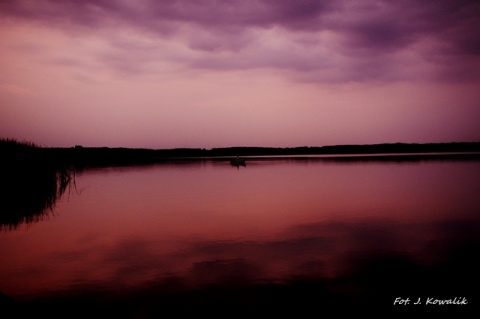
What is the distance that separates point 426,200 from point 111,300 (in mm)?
24648

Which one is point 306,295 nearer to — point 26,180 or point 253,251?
point 253,251

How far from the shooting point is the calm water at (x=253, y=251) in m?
10.4

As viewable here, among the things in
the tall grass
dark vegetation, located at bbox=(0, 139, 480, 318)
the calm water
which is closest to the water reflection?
the tall grass

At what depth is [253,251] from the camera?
47.9 feet

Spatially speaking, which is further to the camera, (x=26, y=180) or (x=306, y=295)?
(x=26, y=180)

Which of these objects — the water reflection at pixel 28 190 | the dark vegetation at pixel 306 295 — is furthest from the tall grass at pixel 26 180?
the dark vegetation at pixel 306 295

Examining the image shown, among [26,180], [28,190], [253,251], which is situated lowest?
[253,251]

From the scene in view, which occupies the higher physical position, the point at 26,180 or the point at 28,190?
the point at 26,180

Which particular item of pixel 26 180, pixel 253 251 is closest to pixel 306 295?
pixel 253 251

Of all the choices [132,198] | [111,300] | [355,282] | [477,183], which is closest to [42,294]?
[111,300]

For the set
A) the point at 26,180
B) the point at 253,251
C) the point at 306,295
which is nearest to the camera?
the point at 306,295

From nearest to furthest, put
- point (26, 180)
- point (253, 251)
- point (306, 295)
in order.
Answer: point (306, 295) < point (253, 251) < point (26, 180)

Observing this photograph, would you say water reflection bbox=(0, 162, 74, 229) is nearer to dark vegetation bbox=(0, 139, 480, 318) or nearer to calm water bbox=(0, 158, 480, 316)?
calm water bbox=(0, 158, 480, 316)

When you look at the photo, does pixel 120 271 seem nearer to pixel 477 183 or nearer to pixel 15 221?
pixel 15 221
